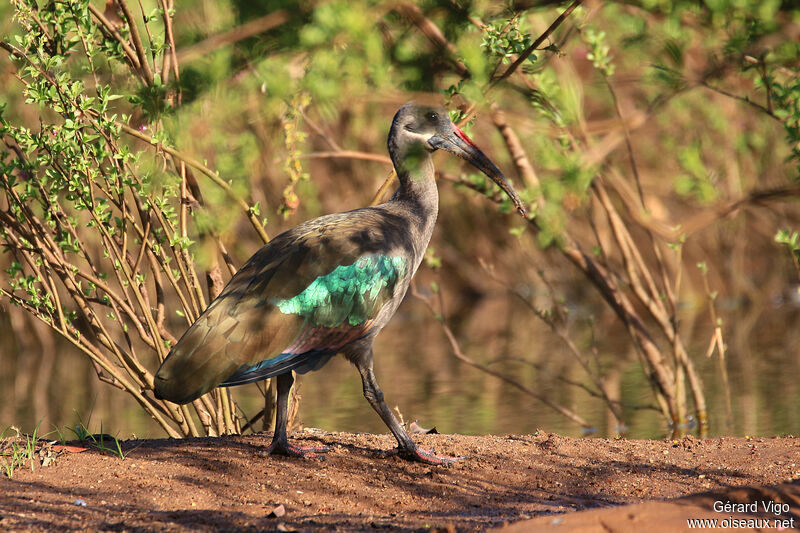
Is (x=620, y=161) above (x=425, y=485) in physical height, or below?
above

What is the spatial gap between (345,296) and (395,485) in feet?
3.48

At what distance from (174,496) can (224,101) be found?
205 cm

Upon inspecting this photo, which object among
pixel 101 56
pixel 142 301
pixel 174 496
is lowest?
pixel 174 496

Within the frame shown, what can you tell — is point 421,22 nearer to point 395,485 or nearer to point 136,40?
point 395,485

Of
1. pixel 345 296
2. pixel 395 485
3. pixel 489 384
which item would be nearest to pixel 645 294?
pixel 489 384

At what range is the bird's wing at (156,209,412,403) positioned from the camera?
5.14 m

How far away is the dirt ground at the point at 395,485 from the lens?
423cm

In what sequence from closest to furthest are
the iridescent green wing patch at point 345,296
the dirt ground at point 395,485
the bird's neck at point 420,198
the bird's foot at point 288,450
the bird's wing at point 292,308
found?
the dirt ground at point 395,485 → the bird's wing at point 292,308 → the iridescent green wing patch at point 345,296 → the bird's foot at point 288,450 → the bird's neck at point 420,198

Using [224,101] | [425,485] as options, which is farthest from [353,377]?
[224,101]

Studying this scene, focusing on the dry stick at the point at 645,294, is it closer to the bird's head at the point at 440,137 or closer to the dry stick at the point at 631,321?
the dry stick at the point at 631,321

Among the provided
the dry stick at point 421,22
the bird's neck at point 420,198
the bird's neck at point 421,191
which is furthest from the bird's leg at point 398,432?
the dry stick at point 421,22

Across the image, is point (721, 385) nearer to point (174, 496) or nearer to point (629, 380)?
point (629, 380)

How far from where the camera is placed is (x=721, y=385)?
10.7 m

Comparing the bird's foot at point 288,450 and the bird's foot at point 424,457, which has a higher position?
the bird's foot at point 424,457
